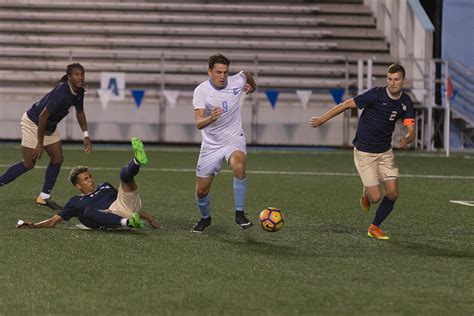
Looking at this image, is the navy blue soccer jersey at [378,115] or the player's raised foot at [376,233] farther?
the navy blue soccer jersey at [378,115]

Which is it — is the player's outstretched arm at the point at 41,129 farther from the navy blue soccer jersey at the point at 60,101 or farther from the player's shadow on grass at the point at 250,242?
the player's shadow on grass at the point at 250,242

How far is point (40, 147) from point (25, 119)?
2.84ft

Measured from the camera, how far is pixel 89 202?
9.09 meters

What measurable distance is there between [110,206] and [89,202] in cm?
19

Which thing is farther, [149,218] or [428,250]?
[149,218]

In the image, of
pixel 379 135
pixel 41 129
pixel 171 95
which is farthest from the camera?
pixel 171 95

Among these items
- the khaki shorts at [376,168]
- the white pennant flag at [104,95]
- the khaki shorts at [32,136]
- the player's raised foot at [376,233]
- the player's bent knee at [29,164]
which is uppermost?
the white pennant flag at [104,95]

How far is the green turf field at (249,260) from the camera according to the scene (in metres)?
5.84

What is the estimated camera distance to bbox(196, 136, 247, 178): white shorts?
9.10 meters

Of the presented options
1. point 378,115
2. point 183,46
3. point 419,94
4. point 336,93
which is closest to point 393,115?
point 378,115

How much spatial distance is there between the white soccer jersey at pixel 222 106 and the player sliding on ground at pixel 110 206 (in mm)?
612

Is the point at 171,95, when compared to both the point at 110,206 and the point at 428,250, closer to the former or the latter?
the point at 110,206

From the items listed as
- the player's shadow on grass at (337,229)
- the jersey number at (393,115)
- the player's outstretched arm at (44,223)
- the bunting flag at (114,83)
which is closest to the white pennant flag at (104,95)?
the bunting flag at (114,83)

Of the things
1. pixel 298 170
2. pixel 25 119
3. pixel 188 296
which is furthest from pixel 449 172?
pixel 188 296
